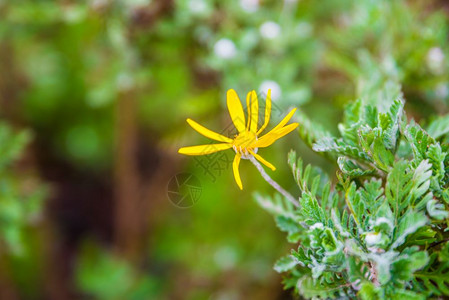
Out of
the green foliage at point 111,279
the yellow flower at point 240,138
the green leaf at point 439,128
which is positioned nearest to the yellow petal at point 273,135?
the yellow flower at point 240,138

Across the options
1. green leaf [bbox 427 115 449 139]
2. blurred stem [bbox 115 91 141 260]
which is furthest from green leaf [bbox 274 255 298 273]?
blurred stem [bbox 115 91 141 260]

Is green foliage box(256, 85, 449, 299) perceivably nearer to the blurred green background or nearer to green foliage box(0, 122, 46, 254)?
the blurred green background

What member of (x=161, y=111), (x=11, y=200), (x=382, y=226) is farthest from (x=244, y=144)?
(x=161, y=111)

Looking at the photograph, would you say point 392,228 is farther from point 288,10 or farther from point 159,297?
point 159,297

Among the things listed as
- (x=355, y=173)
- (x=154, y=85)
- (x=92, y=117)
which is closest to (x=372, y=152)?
(x=355, y=173)

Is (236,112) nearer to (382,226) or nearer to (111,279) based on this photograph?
(382,226)

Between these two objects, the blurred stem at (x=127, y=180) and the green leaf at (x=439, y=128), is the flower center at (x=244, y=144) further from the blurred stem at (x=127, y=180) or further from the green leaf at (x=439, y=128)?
the blurred stem at (x=127, y=180)
